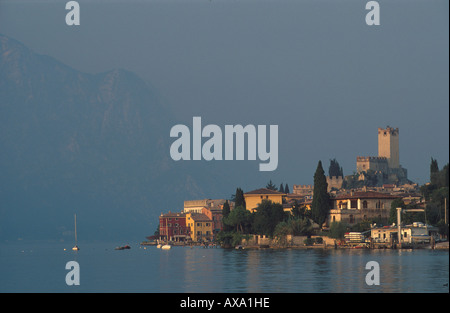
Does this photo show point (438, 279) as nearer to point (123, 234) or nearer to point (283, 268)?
point (283, 268)

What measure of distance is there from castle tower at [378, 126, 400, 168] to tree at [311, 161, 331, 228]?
6181 centimetres

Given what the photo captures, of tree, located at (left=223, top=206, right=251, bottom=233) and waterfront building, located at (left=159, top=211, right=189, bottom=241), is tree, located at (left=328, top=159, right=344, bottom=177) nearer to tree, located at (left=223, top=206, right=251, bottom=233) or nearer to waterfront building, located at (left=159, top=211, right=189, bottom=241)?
waterfront building, located at (left=159, top=211, right=189, bottom=241)

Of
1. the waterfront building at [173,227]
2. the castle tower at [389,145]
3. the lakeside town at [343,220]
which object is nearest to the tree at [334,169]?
the castle tower at [389,145]

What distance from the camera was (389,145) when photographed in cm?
11831

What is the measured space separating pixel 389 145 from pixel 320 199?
63113mm

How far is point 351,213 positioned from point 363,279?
30788 millimetres

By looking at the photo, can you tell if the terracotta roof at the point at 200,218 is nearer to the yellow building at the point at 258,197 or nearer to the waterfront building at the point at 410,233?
the yellow building at the point at 258,197

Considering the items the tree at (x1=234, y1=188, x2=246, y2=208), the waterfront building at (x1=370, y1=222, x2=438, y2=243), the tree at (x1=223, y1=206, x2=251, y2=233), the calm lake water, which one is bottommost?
the calm lake water

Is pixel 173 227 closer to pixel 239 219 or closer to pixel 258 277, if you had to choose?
pixel 239 219

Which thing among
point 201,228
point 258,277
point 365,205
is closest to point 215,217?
point 201,228

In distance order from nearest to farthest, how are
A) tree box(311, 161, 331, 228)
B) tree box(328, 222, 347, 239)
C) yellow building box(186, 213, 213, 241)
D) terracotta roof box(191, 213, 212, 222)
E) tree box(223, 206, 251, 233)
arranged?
tree box(328, 222, 347, 239)
tree box(311, 161, 331, 228)
tree box(223, 206, 251, 233)
yellow building box(186, 213, 213, 241)
terracotta roof box(191, 213, 212, 222)

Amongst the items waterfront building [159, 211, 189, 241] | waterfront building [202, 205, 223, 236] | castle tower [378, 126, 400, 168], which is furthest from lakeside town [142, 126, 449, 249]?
castle tower [378, 126, 400, 168]

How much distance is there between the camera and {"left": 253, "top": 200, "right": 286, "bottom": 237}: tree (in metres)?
61.1

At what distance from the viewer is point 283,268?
34.8m
